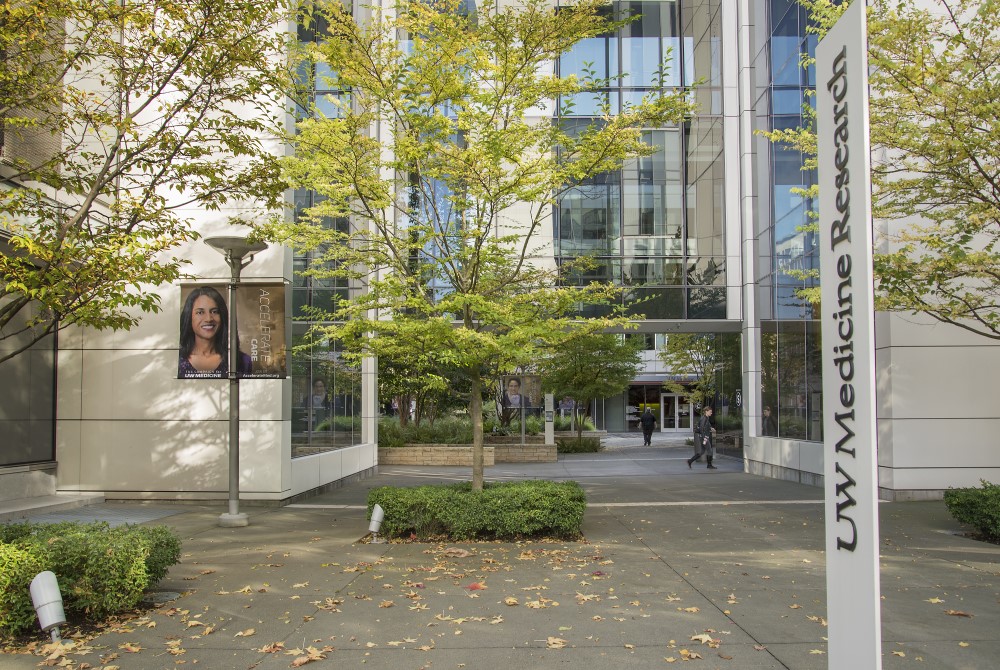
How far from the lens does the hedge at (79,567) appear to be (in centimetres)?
568

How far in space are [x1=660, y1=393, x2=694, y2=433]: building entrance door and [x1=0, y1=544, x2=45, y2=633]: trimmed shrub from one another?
46198 millimetres

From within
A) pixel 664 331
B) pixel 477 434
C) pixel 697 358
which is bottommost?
pixel 477 434

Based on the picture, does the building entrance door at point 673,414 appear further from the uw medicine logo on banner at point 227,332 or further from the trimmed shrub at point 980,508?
the trimmed shrub at point 980,508

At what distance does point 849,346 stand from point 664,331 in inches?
778

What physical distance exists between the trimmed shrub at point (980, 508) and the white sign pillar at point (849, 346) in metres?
7.57

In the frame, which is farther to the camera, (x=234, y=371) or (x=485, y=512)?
(x=234, y=371)

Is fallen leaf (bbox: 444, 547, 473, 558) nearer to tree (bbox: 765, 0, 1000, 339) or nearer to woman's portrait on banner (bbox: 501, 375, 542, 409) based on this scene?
tree (bbox: 765, 0, 1000, 339)

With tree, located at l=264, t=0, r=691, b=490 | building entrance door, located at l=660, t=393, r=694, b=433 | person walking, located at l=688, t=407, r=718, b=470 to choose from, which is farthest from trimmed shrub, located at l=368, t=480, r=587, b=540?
building entrance door, located at l=660, t=393, r=694, b=433

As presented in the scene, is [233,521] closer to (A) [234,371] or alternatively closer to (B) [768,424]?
(A) [234,371]

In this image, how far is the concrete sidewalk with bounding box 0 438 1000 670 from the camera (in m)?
5.47

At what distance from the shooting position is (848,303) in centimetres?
298

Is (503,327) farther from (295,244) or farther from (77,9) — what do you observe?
(77,9)

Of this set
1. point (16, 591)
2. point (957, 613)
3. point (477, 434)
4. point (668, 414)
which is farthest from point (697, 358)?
point (16, 591)

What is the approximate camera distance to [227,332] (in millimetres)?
12492
